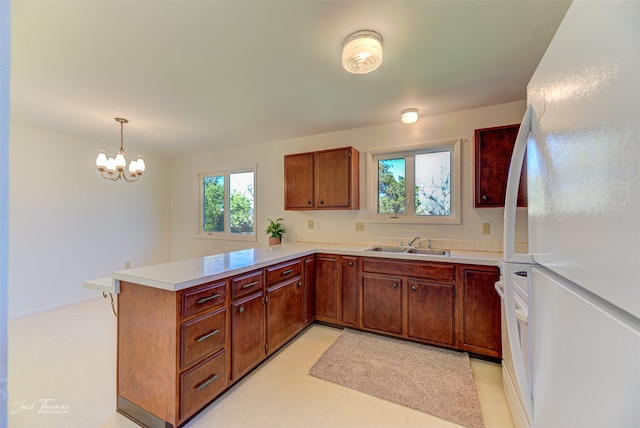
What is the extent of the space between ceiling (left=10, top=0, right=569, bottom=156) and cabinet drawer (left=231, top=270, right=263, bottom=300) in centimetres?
156

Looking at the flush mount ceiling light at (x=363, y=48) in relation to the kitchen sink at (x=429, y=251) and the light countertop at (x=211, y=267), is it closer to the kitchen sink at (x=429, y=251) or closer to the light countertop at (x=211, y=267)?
the light countertop at (x=211, y=267)

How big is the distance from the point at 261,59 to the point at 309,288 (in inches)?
83.6

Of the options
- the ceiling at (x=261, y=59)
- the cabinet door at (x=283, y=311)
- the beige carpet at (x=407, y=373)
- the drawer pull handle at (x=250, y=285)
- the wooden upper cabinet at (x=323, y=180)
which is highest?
the ceiling at (x=261, y=59)

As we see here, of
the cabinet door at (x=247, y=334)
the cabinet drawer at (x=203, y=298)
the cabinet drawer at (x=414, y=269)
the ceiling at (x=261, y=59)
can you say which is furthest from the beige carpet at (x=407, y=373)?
the ceiling at (x=261, y=59)

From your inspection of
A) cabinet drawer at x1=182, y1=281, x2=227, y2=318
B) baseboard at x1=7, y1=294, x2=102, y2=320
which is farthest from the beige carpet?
baseboard at x1=7, y1=294, x2=102, y2=320

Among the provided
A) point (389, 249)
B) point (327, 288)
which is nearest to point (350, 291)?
point (327, 288)

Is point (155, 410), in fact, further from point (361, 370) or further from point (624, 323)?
point (624, 323)

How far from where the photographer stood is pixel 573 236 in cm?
52

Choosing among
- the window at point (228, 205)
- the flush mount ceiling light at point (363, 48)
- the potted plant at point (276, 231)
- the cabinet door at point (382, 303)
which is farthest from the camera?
the window at point (228, 205)

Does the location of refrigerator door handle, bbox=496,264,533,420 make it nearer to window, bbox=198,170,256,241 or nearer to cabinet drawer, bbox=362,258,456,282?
cabinet drawer, bbox=362,258,456,282

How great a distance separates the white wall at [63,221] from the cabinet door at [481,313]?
476cm

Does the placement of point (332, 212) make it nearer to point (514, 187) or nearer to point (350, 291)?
point (350, 291)

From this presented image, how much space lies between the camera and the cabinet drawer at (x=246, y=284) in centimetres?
181

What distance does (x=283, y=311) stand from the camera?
234 centimetres
